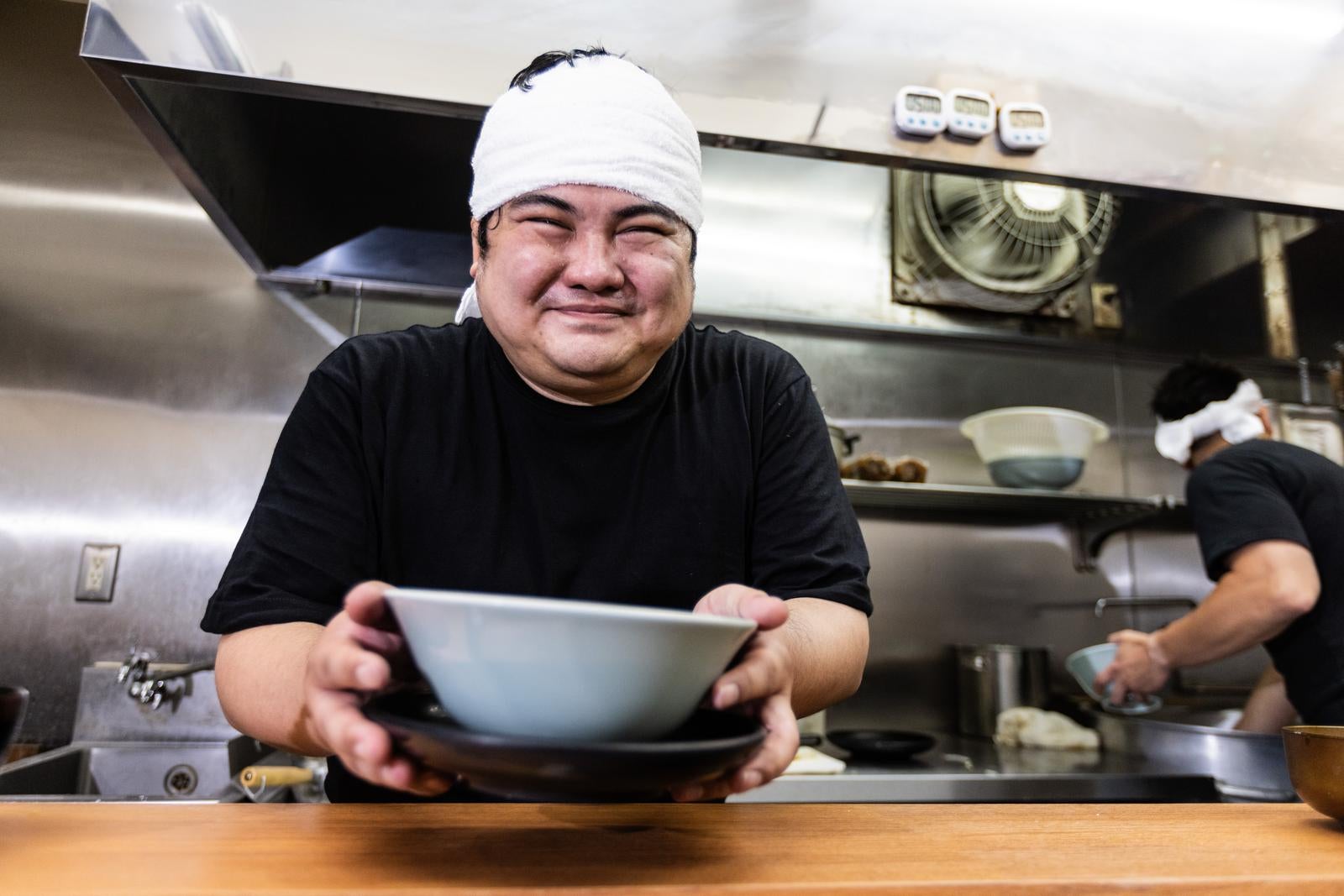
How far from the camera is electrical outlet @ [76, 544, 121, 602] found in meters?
2.24

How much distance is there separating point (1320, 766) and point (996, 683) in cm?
183

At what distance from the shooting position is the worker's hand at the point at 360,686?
502 millimetres

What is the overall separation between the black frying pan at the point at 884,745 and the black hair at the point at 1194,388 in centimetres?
106

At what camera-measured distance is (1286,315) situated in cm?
277

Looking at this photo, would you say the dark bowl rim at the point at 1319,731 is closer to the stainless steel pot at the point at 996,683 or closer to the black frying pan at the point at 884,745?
the black frying pan at the point at 884,745

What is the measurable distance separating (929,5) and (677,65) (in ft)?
1.53

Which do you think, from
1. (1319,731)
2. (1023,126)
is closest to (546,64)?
(1023,126)

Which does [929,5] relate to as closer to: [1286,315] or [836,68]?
[836,68]

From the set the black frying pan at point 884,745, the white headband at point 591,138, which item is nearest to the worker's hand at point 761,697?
the white headband at point 591,138

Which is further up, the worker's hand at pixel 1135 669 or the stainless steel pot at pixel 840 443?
the stainless steel pot at pixel 840 443

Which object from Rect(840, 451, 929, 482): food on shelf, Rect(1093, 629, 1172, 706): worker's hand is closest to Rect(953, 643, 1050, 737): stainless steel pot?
Rect(1093, 629, 1172, 706): worker's hand

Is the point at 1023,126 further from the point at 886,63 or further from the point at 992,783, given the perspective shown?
the point at 992,783

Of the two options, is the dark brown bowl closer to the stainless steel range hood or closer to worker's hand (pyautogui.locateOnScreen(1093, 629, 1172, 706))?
the stainless steel range hood

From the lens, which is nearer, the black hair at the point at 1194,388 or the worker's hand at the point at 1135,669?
the worker's hand at the point at 1135,669
